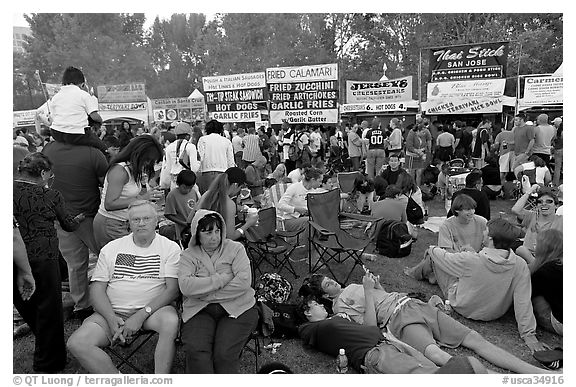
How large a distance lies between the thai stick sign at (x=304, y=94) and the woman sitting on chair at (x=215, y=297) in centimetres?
766

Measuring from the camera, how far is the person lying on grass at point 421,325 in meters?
2.96

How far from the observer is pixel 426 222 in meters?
6.61

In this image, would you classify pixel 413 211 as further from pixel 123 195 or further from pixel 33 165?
pixel 33 165

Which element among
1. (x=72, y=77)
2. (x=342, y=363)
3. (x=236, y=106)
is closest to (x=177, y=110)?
(x=236, y=106)

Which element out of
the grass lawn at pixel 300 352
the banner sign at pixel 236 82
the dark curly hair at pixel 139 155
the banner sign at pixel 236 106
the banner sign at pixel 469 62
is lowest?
the grass lawn at pixel 300 352

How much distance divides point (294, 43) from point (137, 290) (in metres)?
24.2

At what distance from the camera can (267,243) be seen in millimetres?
4652

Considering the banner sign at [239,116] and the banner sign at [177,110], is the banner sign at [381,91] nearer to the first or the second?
the banner sign at [239,116]

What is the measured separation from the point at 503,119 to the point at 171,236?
49.0 ft

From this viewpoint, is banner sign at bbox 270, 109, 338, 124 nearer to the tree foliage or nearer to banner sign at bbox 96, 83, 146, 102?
the tree foliage

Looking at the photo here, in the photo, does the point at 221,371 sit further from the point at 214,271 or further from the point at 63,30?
the point at 63,30

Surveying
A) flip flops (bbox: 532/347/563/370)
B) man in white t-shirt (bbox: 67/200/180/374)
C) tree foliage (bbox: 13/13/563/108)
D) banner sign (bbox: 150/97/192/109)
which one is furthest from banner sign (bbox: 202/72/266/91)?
flip flops (bbox: 532/347/563/370)

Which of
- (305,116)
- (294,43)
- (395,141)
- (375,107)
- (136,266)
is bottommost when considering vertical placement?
(136,266)

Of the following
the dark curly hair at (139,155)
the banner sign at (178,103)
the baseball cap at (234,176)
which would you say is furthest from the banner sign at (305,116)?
the dark curly hair at (139,155)
